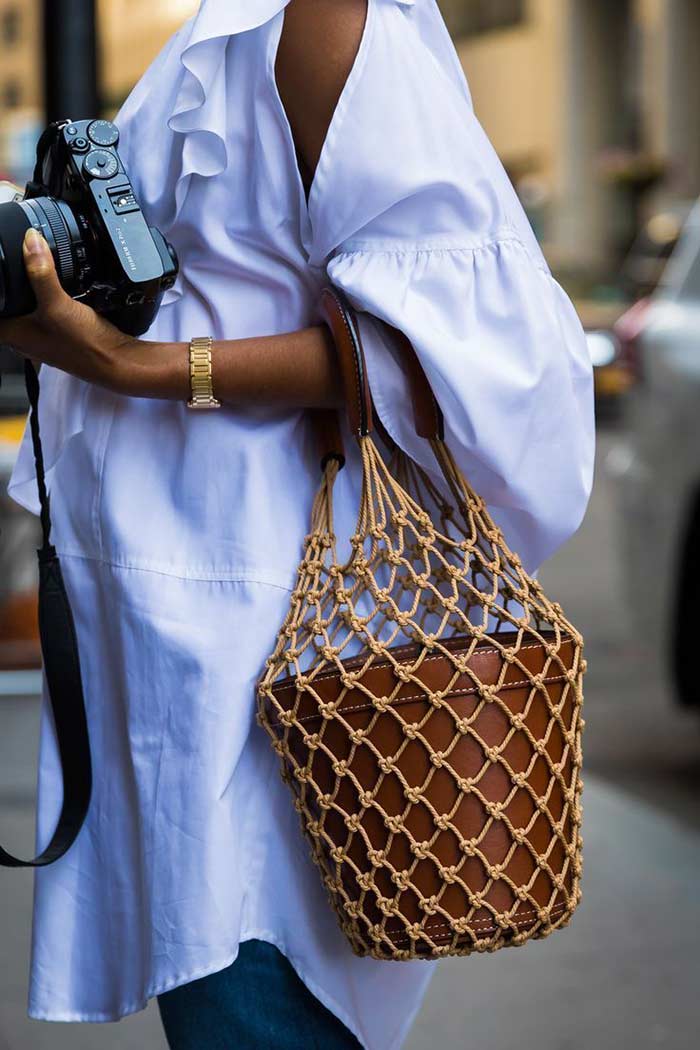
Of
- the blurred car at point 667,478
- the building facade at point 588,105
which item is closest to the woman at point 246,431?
the blurred car at point 667,478

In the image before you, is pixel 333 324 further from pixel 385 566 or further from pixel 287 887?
pixel 287 887

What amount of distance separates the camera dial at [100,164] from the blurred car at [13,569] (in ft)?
8.52

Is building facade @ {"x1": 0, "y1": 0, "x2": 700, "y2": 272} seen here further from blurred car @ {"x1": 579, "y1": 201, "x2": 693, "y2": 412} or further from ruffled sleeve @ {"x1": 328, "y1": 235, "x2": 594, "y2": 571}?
ruffled sleeve @ {"x1": 328, "y1": 235, "x2": 594, "y2": 571}

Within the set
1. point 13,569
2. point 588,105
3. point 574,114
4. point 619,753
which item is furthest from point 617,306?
point 619,753

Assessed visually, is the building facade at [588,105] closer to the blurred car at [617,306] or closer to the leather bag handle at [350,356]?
the blurred car at [617,306]

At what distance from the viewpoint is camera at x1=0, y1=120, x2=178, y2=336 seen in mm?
1491

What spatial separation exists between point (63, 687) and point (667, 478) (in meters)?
3.24

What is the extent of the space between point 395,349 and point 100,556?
37cm

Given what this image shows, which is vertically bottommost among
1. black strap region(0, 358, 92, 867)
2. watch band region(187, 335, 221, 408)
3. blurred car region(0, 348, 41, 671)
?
blurred car region(0, 348, 41, 671)

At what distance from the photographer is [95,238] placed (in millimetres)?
1519

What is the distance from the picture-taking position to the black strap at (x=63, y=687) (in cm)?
164

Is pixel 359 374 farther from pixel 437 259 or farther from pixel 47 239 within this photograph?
pixel 47 239

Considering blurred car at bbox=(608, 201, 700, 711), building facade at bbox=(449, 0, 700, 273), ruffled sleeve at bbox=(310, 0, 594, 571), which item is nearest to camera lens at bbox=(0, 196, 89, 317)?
ruffled sleeve at bbox=(310, 0, 594, 571)

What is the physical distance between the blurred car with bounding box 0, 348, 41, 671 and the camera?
8.50ft
